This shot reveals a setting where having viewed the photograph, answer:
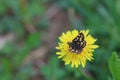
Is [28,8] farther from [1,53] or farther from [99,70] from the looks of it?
[99,70]

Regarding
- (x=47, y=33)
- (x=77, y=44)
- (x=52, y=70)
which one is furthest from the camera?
(x=47, y=33)

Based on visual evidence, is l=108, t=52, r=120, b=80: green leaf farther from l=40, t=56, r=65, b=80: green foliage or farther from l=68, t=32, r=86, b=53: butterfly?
l=40, t=56, r=65, b=80: green foliage

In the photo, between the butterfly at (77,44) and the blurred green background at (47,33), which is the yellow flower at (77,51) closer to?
the butterfly at (77,44)

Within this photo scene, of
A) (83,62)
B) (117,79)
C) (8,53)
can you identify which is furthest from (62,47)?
(8,53)

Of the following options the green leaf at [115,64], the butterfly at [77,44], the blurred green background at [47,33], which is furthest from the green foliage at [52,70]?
the butterfly at [77,44]

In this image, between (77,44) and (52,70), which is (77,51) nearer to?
(77,44)

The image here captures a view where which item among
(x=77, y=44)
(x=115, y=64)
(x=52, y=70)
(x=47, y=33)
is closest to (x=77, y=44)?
(x=77, y=44)
